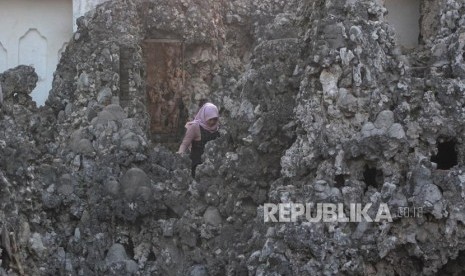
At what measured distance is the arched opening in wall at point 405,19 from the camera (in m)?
13.4

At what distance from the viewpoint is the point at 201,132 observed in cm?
1013

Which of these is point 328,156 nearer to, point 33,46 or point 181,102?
point 181,102

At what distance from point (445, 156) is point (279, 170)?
3.61 feet

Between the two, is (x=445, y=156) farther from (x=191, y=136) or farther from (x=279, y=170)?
(x=191, y=136)

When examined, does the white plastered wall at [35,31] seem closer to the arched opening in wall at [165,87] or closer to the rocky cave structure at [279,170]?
the arched opening in wall at [165,87]

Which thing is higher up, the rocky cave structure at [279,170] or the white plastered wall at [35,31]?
the white plastered wall at [35,31]

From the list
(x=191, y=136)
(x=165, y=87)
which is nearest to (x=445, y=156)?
(x=191, y=136)

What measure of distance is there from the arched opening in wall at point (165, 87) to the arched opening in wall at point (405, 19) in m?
2.49

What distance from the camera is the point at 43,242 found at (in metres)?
8.64

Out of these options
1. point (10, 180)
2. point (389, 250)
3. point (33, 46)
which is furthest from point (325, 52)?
point (33, 46)

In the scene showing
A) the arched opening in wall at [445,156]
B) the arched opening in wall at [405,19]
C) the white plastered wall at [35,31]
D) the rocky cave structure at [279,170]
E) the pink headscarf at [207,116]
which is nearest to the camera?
the rocky cave structure at [279,170]

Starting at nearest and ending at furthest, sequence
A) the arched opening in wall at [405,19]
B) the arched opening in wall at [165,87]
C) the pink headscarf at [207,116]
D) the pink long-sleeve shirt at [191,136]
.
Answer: the pink headscarf at [207,116] → the pink long-sleeve shirt at [191,136] → the arched opening in wall at [165,87] → the arched opening in wall at [405,19]

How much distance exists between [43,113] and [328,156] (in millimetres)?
3613

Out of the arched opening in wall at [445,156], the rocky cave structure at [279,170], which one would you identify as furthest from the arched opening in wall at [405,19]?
the arched opening in wall at [445,156]
